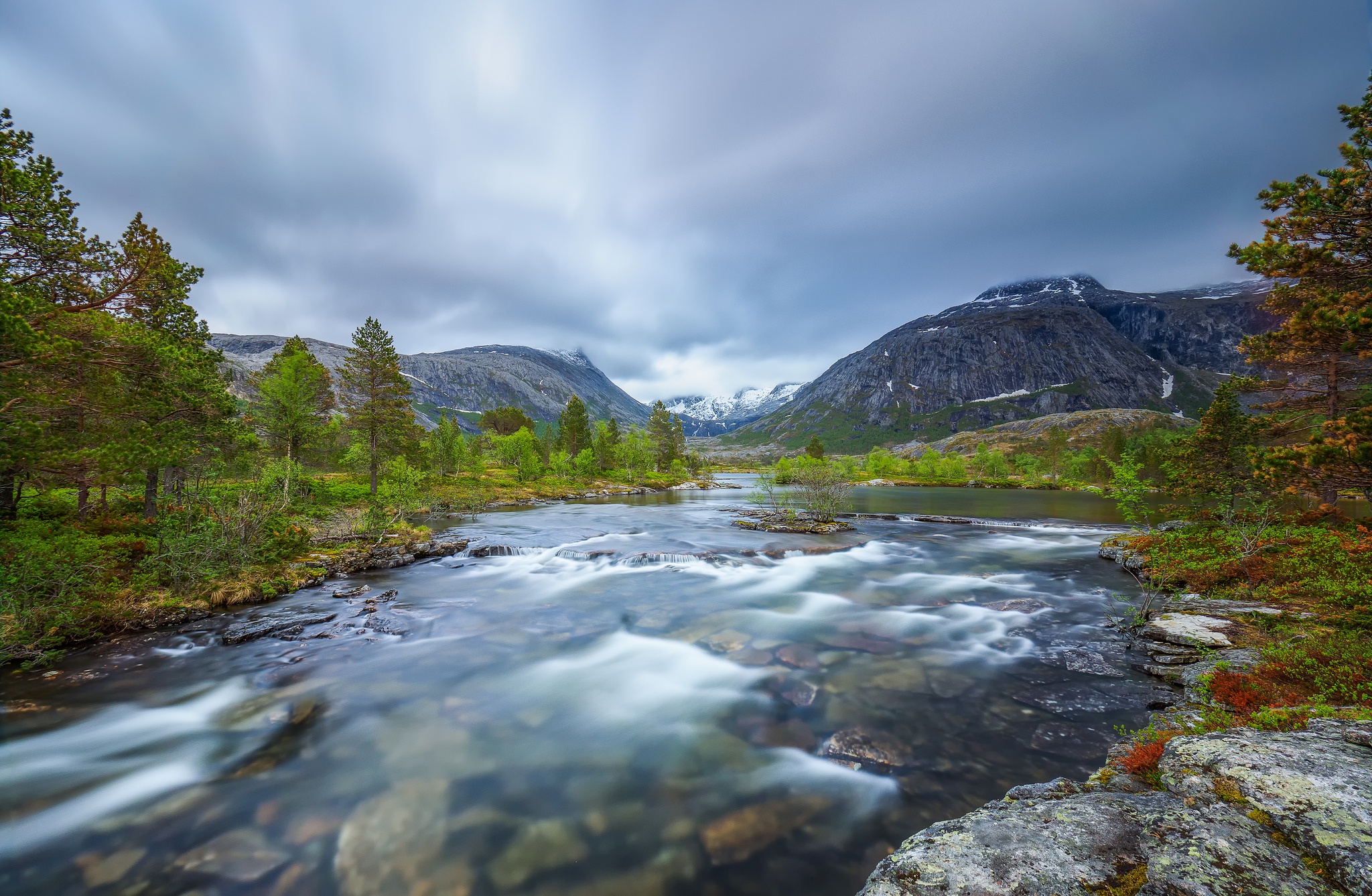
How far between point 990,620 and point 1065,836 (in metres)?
12.5

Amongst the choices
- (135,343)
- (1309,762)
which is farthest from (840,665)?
(135,343)

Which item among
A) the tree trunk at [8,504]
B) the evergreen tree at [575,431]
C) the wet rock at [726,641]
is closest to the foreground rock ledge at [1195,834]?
the wet rock at [726,641]

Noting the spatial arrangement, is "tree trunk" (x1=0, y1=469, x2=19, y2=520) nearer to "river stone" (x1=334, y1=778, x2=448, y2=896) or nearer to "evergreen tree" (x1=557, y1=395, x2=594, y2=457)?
"river stone" (x1=334, y1=778, x2=448, y2=896)

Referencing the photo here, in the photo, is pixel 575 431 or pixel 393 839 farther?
pixel 575 431

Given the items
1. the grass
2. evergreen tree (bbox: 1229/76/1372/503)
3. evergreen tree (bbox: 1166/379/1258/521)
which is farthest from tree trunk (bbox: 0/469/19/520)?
evergreen tree (bbox: 1166/379/1258/521)

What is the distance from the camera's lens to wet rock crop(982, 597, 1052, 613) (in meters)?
15.8

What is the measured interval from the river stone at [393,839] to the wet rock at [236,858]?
0.81m

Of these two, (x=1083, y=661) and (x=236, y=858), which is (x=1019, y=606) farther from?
(x=236, y=858)

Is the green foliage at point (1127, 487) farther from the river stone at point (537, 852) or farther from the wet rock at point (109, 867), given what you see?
the wet rock at point (109, 867)

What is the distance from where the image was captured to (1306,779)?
4285mm

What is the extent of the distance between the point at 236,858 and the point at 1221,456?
A: 31998mm

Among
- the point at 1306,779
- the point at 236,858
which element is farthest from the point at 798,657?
the point at 236,858

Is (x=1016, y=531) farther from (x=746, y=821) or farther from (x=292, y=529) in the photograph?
(x=292, y=529)

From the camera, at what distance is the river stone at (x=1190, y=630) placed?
1042cm
